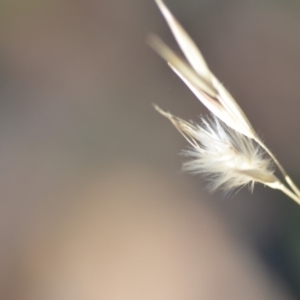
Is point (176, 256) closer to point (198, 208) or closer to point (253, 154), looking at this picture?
point (198, 208)

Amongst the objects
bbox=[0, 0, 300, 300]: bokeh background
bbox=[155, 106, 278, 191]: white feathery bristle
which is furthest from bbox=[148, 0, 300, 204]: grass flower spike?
bbox=[0, 0, 300, 300]: bokeh background

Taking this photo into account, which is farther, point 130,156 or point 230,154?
point 130,156

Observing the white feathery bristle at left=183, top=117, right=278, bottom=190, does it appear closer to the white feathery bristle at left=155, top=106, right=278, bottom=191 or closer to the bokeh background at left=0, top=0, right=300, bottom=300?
the white feathery bristle at left=155, top=106, right=278, bottom=191

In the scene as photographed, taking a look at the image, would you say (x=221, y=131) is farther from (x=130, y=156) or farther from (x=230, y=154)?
(x=130, y=156)

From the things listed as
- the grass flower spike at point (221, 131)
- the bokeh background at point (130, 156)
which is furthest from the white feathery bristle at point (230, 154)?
the bokeh background at point (130, 156)

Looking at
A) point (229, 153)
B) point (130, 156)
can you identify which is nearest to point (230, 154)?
point (229, 153)
